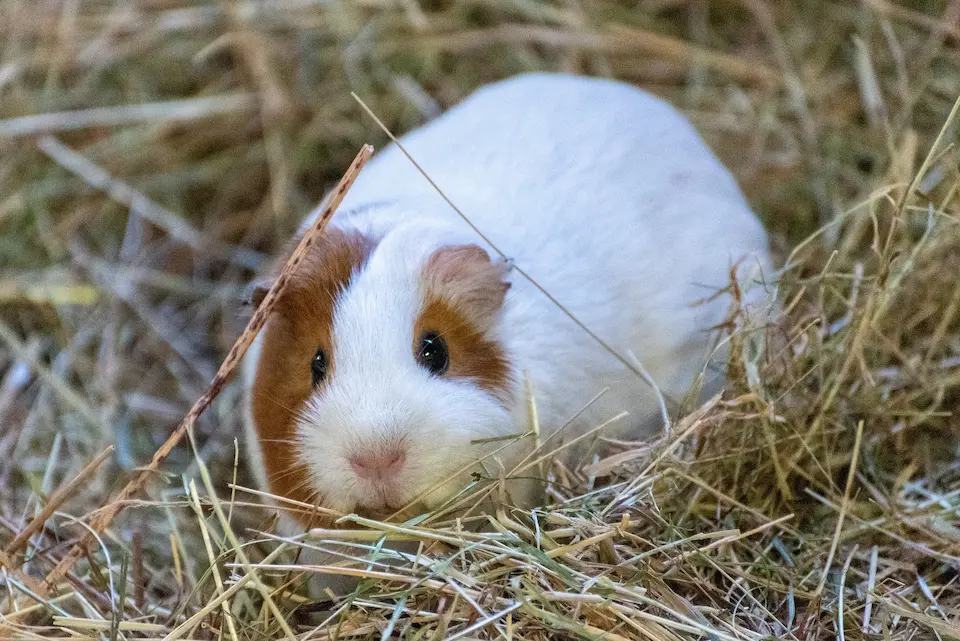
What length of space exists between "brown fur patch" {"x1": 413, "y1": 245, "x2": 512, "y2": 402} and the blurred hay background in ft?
1.16

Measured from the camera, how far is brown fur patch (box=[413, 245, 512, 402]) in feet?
7.98

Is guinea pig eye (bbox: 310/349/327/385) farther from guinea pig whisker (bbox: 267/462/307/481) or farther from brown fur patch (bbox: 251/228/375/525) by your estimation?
guinea pig whisker (bbox: 267/462/307/481)

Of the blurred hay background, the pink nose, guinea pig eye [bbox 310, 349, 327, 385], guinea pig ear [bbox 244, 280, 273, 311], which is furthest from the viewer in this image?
guinea pig ear [bbox 244, 280, 273, 311]

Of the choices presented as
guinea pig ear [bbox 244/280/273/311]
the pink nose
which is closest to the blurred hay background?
the pink nose

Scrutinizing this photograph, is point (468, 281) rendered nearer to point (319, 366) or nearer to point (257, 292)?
point (319, 366)

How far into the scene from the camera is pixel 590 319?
9.35 feet

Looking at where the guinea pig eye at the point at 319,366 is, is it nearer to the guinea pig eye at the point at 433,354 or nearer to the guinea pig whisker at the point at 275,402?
the guinea pig whisker at the point at 275,402

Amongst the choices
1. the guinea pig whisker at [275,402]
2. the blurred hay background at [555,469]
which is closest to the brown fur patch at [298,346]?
the guinea pig whisker at [275,402]

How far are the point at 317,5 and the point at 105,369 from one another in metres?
1.97

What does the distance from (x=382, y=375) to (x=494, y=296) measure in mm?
398

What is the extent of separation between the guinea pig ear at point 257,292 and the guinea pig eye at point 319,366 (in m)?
0.25

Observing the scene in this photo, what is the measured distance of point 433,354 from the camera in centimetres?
241

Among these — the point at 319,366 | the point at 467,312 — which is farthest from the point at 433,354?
the point at 319,366

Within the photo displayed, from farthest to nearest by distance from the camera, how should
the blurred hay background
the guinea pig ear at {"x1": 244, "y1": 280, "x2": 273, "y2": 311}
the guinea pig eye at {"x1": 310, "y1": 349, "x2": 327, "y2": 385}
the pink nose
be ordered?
the guinea pig ear at {"x1": 244, "y1": 280, "x2": 273, "y2": 311}, the guinea pig eye at {"x1": 310, "y1": 349, "x2": 327, "y2": 385}, the blurred hay background, the pink nose
